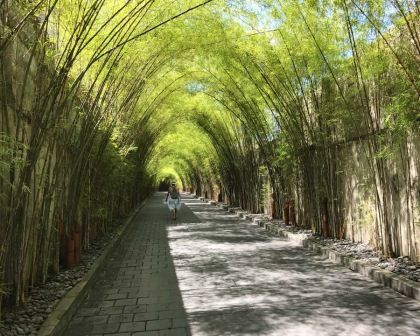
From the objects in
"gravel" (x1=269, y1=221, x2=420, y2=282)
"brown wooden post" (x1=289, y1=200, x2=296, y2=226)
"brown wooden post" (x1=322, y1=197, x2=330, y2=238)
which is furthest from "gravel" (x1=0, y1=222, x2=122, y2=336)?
"brown wooden post" (x1=289, y1=200, x2=296, y2=226)

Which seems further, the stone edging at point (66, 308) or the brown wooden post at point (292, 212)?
the brown wooden post at point (292, 212)

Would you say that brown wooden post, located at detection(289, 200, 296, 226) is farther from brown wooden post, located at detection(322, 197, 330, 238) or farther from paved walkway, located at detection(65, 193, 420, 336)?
paved walkway, located at detection(65, 193, 420, 336)

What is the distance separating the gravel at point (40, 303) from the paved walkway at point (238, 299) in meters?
0.23

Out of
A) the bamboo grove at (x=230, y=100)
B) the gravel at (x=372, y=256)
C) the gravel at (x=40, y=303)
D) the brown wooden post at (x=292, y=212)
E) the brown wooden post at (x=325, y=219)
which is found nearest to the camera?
the gravel at (x=40, y=303)

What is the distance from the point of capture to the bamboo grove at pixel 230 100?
124 inches

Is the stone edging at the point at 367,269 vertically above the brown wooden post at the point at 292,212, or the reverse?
the brown wooden post at the point at 292,212

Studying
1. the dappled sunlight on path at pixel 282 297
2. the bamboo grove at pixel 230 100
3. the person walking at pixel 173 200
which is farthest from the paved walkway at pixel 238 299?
the person walking at pixel 173 200

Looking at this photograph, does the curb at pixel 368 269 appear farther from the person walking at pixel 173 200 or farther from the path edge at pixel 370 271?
the person walking at pixel 173 200

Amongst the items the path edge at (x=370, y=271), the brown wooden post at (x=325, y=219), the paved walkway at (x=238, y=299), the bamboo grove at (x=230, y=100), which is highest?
the bamboo grove at (x=230, y=100)

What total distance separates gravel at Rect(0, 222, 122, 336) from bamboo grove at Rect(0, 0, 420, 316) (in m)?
0.13

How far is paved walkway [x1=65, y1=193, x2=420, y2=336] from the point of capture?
116 inches

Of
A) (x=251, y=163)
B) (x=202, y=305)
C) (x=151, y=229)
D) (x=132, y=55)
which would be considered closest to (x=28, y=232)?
(x=202, y=305)

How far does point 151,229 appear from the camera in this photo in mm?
9719

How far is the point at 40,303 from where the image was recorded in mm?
3387
